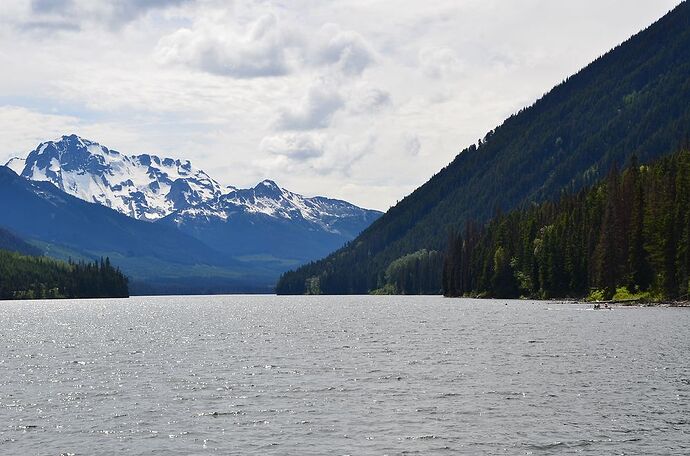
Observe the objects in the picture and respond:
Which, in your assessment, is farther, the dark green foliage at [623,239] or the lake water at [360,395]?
the dark green foliage at [623,239]

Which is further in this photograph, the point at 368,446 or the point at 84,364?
the point at 84,364

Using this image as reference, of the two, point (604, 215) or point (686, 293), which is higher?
point (604, 215)

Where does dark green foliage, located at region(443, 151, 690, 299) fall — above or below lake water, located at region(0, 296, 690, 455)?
above

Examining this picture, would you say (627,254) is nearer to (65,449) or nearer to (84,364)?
(84,364)

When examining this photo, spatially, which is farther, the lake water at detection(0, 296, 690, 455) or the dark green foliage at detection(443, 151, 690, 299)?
the dark green foliage at detection(443, 151, 690, 299)

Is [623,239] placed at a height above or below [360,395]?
above

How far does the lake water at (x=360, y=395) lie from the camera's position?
4050 cm

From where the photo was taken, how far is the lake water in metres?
40.5

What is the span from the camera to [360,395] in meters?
53.9

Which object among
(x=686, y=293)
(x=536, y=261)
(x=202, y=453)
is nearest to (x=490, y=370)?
(x=202, y=453)

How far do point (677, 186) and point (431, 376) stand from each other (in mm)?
93273

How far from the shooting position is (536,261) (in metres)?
193

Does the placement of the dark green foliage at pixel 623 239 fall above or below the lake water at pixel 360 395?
above

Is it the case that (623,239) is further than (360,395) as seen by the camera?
Yes
